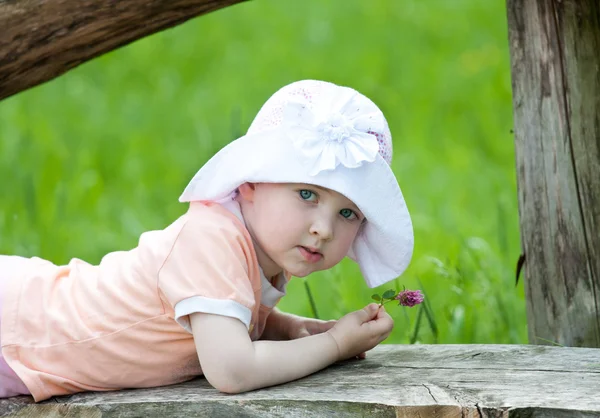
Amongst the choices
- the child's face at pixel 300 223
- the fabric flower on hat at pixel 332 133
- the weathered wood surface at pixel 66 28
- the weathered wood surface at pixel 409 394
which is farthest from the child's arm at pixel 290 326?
the weathered wood surface at pixel 66 28

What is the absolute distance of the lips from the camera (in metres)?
2.30

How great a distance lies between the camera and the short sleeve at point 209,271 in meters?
2.21

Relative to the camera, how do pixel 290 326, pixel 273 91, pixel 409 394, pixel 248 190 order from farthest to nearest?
pixel 273 91 < pixel 290 326 < pixel 248 190 < pixel 409 394

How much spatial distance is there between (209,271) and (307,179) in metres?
0.30

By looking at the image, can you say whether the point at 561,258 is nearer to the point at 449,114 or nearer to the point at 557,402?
the point at 557,402

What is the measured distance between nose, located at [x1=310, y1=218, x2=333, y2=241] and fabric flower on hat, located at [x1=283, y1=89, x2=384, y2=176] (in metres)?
0.12

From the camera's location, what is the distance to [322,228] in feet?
7.34

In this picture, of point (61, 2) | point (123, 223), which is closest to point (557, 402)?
point (61, 2)

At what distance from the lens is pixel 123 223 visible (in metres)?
5.08

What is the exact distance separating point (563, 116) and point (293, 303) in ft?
6.79

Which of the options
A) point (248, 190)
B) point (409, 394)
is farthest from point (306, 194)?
point (409, 394)

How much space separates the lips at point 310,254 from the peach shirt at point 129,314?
122mm

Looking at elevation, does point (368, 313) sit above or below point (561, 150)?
below

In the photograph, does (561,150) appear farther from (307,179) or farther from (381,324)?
(307,179)
